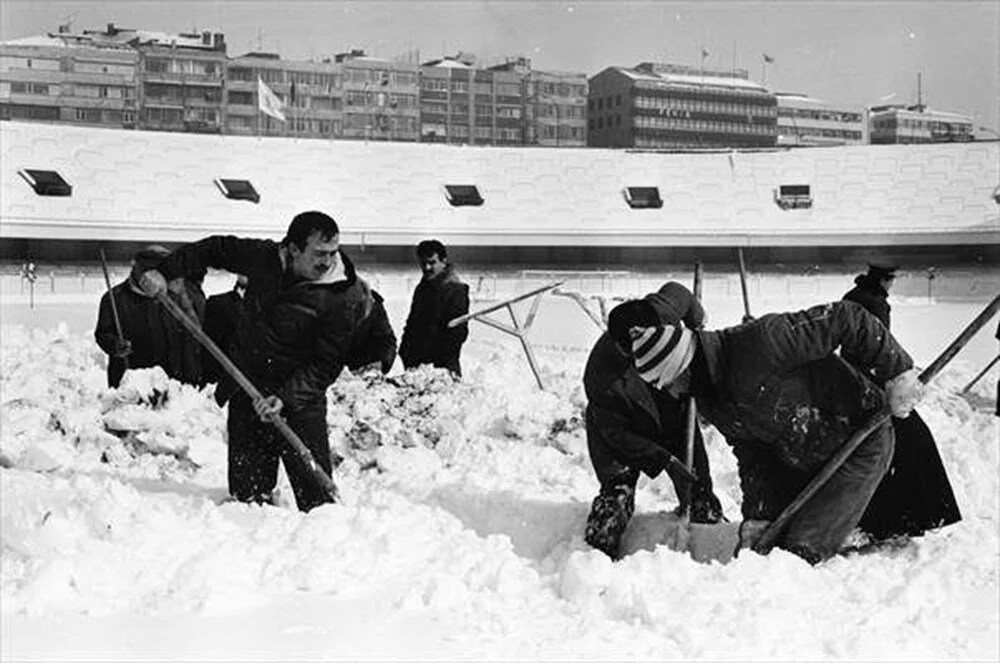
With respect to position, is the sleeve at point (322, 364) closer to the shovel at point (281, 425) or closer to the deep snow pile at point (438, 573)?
the shovel at point (281, 425)

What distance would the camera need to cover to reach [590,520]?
4.39 metres

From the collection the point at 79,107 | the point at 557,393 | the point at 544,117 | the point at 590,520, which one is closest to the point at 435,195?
the point at 544,117

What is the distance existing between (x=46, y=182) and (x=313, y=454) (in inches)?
547

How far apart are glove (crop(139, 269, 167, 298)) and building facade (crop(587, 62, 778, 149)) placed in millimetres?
16488

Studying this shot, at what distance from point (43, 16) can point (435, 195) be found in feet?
47.3

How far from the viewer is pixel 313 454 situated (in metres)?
4.91

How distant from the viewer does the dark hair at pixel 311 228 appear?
4613 mm

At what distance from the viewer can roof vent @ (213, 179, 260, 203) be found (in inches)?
725

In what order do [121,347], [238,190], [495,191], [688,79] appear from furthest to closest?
[495,191] < [238,190] < [688,79] < [121,347]

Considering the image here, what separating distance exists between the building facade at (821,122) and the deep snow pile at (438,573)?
870 inches

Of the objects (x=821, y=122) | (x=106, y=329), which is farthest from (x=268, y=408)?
(x=821, y=122)

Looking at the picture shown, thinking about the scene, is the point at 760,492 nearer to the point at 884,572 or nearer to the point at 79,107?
the point at 884,572

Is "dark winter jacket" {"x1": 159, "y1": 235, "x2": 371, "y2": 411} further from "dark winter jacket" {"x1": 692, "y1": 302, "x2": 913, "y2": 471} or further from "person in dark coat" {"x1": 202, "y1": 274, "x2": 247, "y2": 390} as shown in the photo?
"person in dark coat" {"x1": 202, "y1": 274, "x2": 247, "y2": 390}

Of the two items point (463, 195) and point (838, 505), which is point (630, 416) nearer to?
point (838, 505)
